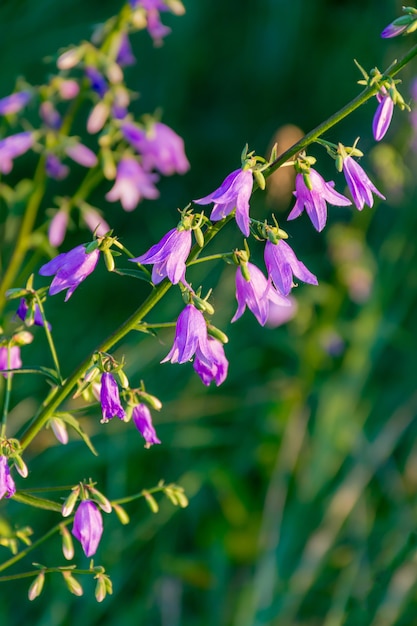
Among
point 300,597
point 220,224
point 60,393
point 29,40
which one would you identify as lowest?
point 300,597

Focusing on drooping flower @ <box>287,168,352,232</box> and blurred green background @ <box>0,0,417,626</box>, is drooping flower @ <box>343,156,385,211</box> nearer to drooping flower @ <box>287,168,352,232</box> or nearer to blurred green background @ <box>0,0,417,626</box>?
drooping flower @ <box>287,168,352,232</box>

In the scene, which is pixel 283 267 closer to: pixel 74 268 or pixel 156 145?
pixel 74 268

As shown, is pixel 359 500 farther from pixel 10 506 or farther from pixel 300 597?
pixel 10 506

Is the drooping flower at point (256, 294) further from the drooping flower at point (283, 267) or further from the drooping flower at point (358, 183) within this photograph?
the drooping flower at point (358, 183)

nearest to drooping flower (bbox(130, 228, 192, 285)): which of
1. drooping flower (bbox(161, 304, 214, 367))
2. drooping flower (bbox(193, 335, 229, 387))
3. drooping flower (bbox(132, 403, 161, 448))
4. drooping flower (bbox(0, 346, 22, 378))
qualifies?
drooping flower (bbox(161, 304, 214, 367))

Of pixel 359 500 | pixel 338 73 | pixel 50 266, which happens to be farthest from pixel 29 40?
pixel 50 266

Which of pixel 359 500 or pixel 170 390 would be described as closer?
pixel 359 500

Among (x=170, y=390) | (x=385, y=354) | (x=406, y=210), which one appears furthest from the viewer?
(x=385, y=354)
